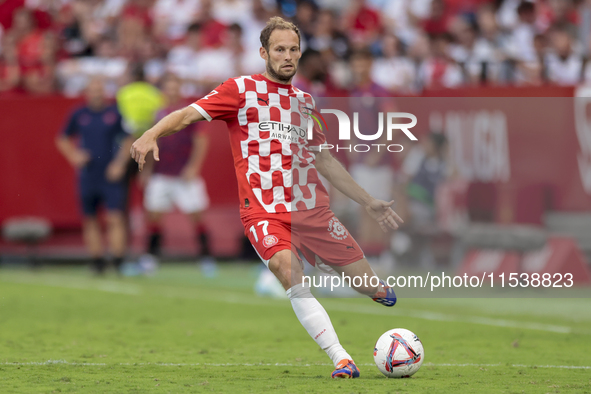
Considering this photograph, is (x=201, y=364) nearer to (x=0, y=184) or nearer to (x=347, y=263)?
(x=347, y=263)

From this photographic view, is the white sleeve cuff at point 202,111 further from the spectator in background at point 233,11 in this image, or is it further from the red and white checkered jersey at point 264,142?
the spectator in background at point 233,11

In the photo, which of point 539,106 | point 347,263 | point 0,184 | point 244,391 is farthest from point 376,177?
point 0,184

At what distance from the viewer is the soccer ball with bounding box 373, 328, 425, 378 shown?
5.69 metres

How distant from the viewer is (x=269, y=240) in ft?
18.5

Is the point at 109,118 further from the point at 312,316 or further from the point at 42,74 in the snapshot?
the point at 312,316

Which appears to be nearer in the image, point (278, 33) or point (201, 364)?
point (278, 33)

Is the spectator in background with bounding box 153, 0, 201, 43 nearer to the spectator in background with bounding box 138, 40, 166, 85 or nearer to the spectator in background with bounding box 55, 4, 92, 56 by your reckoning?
the spectator in background with bounding box 138, 40, 166, 85

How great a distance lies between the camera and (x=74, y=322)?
28.7 feet

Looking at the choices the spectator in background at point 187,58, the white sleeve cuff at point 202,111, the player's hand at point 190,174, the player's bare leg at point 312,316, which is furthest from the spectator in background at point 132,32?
the player's bare leg at point 312,316

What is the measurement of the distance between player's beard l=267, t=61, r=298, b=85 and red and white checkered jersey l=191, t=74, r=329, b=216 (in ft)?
0.15

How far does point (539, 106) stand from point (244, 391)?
9.28m

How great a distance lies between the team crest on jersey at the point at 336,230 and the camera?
5.92m

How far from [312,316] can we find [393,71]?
8.95 metres

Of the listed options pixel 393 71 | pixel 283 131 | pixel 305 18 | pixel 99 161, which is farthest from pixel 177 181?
pixel 283 131
